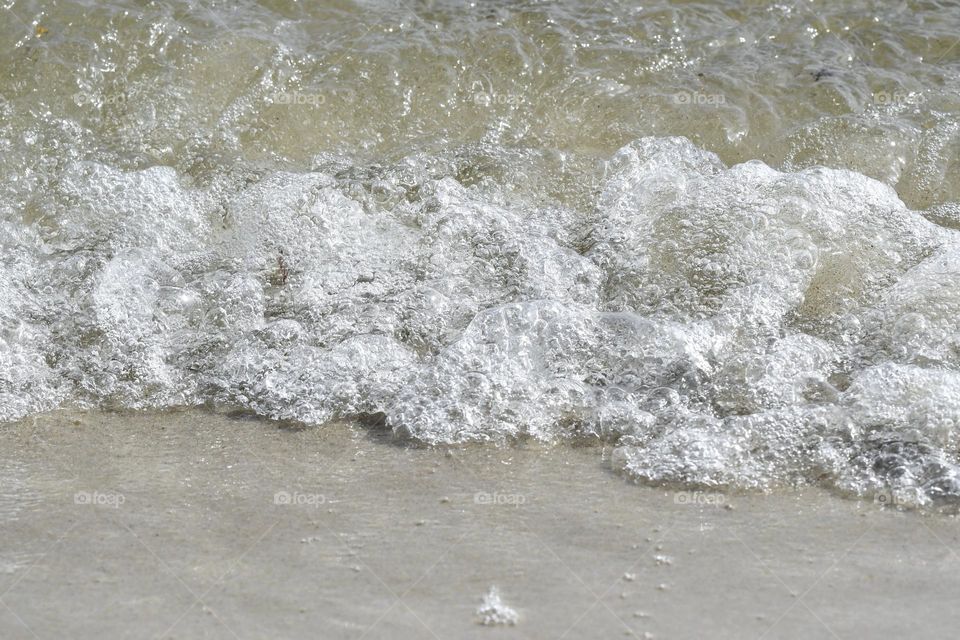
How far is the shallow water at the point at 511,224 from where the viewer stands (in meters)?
2.99

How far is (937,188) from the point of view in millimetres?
4336

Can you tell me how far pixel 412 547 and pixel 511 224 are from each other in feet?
5.86

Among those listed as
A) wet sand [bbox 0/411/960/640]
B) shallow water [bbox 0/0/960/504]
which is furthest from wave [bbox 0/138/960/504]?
wet sand [bbox 0/411/960/640]

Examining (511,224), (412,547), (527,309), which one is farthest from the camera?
(511,224)

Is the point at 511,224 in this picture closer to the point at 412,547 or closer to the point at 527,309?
the point at 527,309

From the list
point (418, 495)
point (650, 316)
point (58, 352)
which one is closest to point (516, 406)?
point (418, 495)

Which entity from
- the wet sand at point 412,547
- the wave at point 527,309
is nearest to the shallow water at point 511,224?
the wave at point 527,309

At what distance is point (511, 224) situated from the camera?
3.90m

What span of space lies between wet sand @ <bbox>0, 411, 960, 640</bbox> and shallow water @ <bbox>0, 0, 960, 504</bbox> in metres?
0.16

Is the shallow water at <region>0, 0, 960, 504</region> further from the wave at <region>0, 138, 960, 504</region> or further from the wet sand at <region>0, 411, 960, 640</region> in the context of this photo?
the wet sand at <region>0, 411, 960, 640</region>

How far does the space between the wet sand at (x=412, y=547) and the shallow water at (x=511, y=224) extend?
0.16m

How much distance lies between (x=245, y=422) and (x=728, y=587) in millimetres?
1477

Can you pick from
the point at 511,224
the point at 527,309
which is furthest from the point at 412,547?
the point at 511,224

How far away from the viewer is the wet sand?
2092 millimetres
